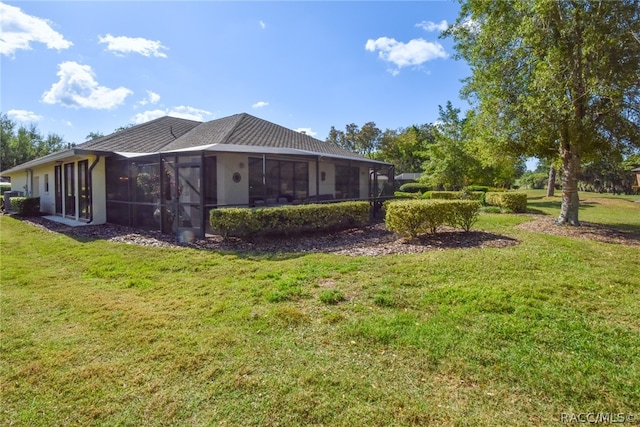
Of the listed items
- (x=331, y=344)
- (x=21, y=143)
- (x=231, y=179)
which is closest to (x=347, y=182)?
(x=231, y=179)

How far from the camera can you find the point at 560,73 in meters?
8.05

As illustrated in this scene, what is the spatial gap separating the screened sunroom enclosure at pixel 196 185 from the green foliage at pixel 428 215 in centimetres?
480

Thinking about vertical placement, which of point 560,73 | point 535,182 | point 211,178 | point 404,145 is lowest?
point 211,178

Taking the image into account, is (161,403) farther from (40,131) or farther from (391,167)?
(40,131)

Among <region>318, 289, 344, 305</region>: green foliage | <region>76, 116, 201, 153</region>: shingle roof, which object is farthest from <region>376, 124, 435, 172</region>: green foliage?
<region>318, 289, 344, 305</region>: green foliage

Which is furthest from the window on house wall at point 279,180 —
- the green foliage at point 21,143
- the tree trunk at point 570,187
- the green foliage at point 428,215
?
the green foliage at point 21,143

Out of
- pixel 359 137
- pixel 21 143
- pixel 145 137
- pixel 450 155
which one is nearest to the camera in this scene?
pixel 145 137

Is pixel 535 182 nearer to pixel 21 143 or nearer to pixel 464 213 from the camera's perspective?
pixel 464 213

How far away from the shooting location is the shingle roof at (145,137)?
12.7 m

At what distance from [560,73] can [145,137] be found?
590 inches

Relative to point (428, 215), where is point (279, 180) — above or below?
above

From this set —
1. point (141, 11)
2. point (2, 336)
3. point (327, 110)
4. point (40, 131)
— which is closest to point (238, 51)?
point (141, 11)

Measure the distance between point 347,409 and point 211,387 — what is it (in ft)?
3.51

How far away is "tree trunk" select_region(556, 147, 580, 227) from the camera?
938 cm
